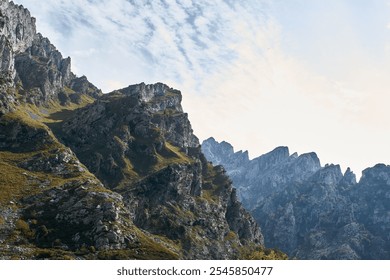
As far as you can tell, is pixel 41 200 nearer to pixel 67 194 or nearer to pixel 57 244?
pixel 67 194

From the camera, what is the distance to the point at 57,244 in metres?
161
